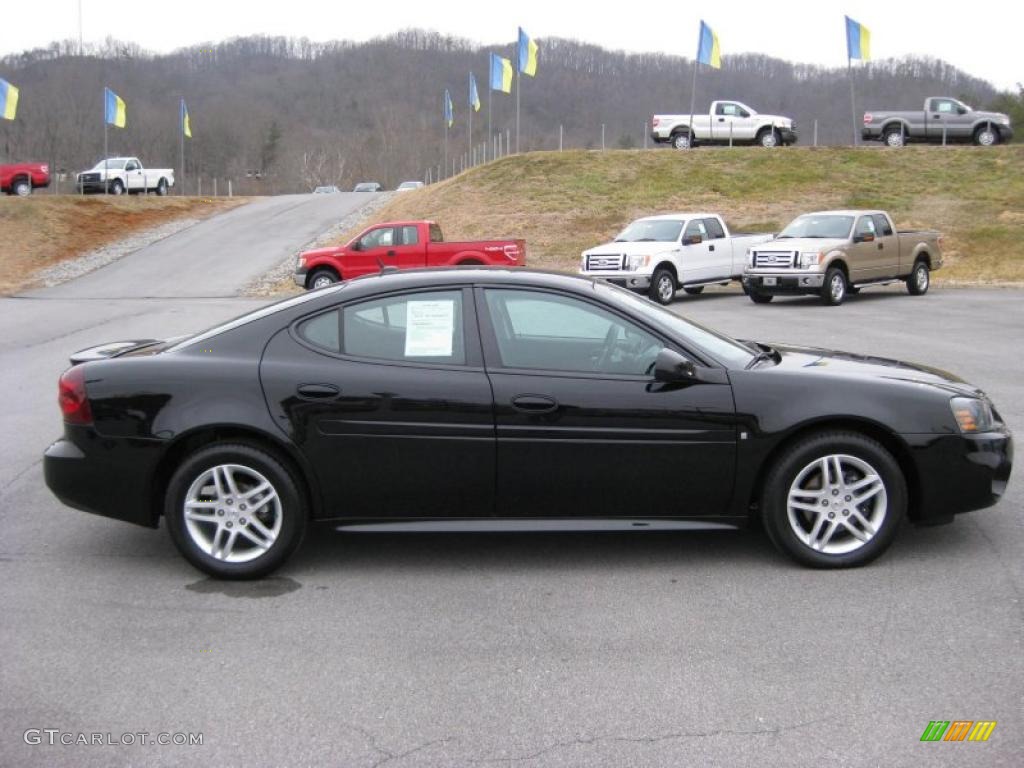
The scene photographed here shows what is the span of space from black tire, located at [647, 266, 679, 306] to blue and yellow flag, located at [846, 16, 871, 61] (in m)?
25.3

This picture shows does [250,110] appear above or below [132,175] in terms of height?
above

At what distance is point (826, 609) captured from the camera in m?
4.61

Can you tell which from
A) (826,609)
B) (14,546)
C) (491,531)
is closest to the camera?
(826,609)

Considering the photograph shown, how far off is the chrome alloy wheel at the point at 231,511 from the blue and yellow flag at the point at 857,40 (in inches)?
1677

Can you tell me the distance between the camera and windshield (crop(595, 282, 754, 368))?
17.3ft

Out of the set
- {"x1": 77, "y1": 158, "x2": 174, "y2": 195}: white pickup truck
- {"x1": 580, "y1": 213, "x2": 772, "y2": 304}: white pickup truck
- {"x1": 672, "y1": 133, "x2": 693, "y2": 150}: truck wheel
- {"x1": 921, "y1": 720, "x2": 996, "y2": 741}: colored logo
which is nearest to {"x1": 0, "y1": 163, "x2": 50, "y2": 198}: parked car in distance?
{"x1": 77, "y1": 158, "x2": 174, "y2": 195}: white pickup truck

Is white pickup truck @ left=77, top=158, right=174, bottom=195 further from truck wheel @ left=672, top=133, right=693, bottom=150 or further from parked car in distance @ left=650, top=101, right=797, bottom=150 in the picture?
truck wheel @ left=672, top=133, right=693, bottom=150

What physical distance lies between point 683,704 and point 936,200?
118ft

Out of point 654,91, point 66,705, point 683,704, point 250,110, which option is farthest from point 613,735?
point 250,110

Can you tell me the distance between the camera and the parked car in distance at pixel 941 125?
4212 centimetres

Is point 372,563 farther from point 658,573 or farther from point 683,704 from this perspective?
point 683,704

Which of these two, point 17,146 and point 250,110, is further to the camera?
point 250,110

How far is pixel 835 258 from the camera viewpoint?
69.2ft

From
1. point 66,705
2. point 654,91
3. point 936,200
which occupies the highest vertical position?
point 654,91
